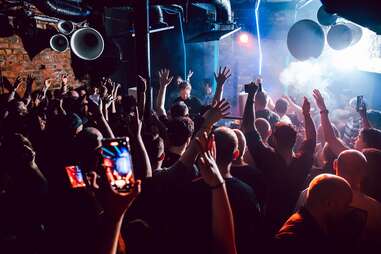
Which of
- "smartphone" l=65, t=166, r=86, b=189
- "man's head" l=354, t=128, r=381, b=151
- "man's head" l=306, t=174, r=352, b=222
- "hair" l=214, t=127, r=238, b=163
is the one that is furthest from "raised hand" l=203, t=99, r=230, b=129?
"man's head" l=354, t=128, r=381, b=151

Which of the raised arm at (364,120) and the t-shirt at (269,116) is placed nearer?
the raised arm at (364,120)

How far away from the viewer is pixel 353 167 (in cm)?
220

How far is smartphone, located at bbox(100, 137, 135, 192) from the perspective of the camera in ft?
3.93

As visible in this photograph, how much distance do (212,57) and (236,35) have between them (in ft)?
8.53

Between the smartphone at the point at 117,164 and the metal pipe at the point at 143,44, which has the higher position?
the metal pipe at the point at 143,44

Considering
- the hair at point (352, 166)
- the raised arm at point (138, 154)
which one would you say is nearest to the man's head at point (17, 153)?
the raised arm at point (138, 154)

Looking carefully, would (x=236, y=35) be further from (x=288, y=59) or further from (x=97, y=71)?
(x=97, y=71)

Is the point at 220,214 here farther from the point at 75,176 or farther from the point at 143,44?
the point at 143,44

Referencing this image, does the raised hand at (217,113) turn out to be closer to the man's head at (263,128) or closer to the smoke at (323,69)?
the man's head at (263,128)

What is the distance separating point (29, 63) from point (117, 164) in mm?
5722

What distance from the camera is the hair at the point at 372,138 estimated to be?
9.45 feet

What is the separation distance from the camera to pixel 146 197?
2041 mm

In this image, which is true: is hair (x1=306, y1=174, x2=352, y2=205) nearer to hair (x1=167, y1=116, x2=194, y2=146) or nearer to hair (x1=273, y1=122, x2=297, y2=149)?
hair (x1=273, y1=122, x2=297, y2=149)

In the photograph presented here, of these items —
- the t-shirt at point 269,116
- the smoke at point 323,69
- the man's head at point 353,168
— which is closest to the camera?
the man's head at point 353,168
